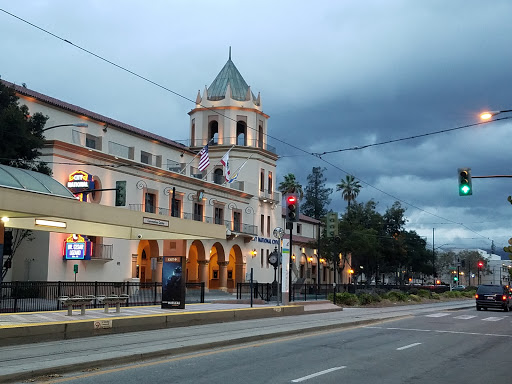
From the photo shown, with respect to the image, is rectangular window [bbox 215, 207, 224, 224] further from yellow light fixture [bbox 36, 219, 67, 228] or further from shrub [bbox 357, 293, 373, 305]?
yellow light fixture [bbox 36, 219, 67, 228]

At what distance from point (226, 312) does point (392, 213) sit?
6903 cm

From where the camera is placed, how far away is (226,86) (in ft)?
198

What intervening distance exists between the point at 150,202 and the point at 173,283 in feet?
82.2

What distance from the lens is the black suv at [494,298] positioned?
3656cm

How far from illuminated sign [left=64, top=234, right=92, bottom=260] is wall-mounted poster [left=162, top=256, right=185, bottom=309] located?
55.0 feet

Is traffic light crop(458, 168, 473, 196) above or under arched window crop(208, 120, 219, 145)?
under

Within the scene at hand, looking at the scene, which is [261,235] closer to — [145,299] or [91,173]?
[91,173]

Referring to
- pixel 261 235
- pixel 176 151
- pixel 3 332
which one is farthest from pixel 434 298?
pixel 3 332

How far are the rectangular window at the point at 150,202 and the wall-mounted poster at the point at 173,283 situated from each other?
23526mm

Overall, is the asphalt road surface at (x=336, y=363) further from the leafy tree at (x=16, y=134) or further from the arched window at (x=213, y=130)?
the arched window at (x=213, y=130)

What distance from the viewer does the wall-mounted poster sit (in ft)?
73.8

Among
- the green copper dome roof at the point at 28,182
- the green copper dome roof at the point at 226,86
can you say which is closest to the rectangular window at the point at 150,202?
the green copper dome roof at the point at 226,86

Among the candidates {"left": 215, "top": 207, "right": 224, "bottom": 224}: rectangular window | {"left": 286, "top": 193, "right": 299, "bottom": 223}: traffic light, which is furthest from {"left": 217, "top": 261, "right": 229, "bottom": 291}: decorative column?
{"left": 286, "top": 193, "right": 299, "bottom": 223}: traffic light

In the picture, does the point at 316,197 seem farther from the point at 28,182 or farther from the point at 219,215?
the point at 28,182
